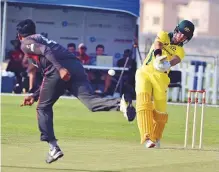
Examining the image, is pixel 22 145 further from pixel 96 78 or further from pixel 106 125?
pixel 96 78

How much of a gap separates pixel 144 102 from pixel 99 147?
4.11 feet

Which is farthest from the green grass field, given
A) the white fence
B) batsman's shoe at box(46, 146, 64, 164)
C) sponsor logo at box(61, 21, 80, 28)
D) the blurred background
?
sponsor logo at box(61, 21, 80, 28)

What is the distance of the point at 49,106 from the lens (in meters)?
10.9

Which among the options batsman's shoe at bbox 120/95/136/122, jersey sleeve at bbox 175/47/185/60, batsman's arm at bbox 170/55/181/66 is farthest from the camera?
jersey sleeve at bbox 175/47/185/60

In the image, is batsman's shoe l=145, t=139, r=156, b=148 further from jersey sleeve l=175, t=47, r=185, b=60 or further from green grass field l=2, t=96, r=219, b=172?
jersey sleeve l=175, t=47, r=185, b=60

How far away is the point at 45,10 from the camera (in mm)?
28500

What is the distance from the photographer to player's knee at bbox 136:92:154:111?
Answer: 40.7 feet

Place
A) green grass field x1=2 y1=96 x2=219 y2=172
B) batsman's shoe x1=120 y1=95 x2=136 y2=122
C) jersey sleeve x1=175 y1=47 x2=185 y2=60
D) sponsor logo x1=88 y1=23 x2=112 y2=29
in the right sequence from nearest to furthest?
batsman's shoe x1=120 y1=95 x2=136 y2=122
green grass field x1=2 y1=96 x2=219 y2=172
jersey sleeve x1=175 y1=47 x2=185 y2=60
sponsor logo x1=88 y1=23 x2=112 y2=29

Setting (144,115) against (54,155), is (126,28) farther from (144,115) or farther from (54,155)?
(54,155)

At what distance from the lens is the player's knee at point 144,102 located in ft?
40.7

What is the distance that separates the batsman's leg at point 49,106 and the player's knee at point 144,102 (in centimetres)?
182

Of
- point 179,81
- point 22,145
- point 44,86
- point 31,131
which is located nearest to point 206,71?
point 179,81

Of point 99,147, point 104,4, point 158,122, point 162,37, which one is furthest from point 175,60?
point 104,4

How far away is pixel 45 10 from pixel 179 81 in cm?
507
